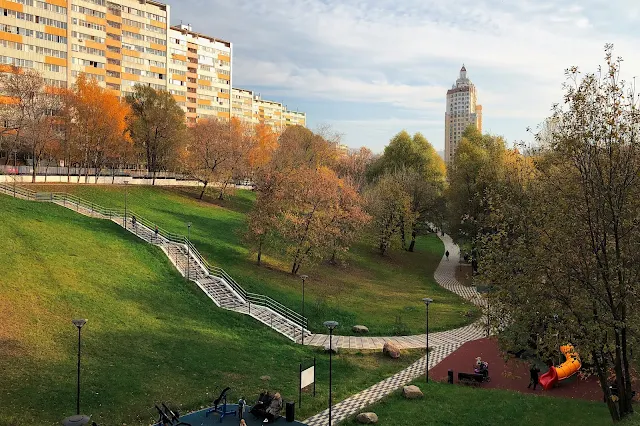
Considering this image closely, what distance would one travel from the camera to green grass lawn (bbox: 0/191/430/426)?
1727 cm

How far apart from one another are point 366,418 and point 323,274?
84.2ft

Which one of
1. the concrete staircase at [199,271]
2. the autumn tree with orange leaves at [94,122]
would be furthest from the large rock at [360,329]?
the autumn tree with orange leaves at [94,122]

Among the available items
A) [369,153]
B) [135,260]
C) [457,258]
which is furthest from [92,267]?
[369,153]

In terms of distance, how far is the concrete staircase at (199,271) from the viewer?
28994 mm

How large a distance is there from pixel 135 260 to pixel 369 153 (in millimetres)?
83753

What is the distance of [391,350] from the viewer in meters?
25.5

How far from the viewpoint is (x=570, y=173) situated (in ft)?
50.8

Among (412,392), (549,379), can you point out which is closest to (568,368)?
(549,379)

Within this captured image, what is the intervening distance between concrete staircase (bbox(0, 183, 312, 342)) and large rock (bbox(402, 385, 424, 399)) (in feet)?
26.5

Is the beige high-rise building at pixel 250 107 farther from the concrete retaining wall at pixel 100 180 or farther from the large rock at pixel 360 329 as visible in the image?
the large rock at pixel 360 329

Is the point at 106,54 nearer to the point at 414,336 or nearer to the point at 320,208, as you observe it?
the point at 320,208

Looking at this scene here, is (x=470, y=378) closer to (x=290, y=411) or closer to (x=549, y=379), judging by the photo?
(x=549, y=379)

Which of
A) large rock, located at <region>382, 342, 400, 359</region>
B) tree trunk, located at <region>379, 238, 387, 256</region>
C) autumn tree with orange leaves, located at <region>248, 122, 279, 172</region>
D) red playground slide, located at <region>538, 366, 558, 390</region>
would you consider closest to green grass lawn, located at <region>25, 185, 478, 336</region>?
tree trunk, located at <region>379, 238, 387, 256</region>

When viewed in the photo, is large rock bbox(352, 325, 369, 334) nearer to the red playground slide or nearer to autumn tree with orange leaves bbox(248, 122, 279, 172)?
the red playground slide
